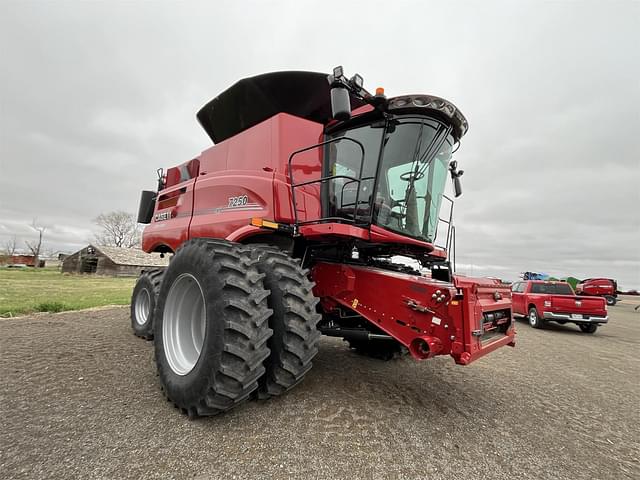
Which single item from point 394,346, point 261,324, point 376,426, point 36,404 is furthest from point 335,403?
point 36,404

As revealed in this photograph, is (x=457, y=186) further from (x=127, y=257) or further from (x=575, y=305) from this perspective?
(x=127, y=257)

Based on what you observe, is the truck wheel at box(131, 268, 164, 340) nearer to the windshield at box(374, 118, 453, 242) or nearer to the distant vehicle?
the windshield at box(374, 118, 453, 242)

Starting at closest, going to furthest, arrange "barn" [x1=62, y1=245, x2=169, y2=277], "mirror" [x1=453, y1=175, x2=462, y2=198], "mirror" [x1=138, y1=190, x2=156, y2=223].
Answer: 1. "mirror" [x1=453, y1=175, x2=462, y2=198]
2. "mirror" [x1=138, y1=190, x2=156, y2=223]
3. "barn" [x1=62, y1=245, x2=169, y2=277]

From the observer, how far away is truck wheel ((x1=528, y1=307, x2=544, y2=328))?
11.2m

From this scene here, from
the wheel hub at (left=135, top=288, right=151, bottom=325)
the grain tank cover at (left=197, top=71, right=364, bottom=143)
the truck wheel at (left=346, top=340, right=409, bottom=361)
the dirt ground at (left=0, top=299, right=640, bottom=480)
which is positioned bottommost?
the dirt ground at (left=0, top=299, right=640, bottom=480)

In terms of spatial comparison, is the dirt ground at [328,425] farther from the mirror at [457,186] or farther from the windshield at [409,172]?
the mirror at [457,186]

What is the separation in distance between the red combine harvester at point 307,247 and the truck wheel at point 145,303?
1.04 meters

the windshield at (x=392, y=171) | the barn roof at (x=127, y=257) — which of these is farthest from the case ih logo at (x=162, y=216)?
the barn roof at (x=127, y=257)

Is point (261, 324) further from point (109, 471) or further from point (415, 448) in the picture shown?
point (415, 448)

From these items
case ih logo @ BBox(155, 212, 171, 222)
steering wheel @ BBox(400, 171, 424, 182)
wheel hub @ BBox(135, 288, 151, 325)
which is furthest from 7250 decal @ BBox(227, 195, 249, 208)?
wheel hub @ BBox(135, 288, 151, 325)

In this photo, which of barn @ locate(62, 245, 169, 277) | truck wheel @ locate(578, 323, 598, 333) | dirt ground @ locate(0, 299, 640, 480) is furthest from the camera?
barn @ locate(62, 245, 169, 277)

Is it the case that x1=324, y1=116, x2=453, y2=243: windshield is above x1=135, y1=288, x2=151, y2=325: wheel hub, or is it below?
above

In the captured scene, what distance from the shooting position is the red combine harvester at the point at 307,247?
2.58 m

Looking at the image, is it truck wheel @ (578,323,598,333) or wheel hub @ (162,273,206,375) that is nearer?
wheel hub @ (162,273,206,375)
